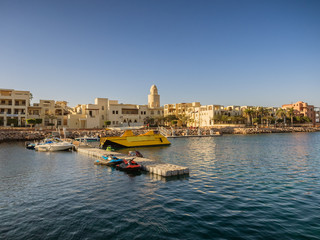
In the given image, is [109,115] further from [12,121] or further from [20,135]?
[20,135]

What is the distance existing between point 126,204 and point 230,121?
102289mm

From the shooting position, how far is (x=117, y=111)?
3666 inches

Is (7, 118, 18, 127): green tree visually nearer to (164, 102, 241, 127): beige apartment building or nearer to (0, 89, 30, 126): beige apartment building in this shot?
(0, 89, 30, 126): beige apartment building

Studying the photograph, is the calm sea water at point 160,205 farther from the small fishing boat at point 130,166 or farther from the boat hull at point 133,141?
the boat hull at point 133,141

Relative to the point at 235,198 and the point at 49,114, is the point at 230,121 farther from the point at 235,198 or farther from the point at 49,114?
the point at 235,198

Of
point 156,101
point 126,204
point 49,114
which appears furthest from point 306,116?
point 126,204

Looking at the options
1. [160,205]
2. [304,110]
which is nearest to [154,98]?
[304,110]

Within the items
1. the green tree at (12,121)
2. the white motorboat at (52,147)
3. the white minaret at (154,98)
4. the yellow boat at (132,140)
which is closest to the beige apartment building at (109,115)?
the white minaret at (154,98)

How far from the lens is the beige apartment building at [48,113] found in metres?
84.2

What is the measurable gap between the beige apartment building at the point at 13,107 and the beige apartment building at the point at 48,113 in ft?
10.4

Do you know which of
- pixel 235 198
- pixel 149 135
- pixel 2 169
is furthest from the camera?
pixel 149 135

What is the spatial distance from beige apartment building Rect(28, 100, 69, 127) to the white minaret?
154 feet

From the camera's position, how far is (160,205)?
1229cm

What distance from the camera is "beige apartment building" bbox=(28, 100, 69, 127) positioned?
276ft
